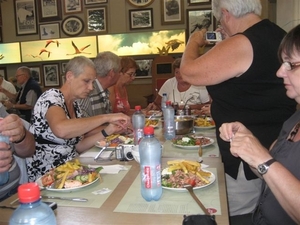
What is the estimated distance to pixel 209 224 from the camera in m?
0.83

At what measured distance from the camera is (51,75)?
23.3ft

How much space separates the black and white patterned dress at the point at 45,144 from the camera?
6.81 ft

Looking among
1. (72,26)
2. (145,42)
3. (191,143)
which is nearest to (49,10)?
(72,26)

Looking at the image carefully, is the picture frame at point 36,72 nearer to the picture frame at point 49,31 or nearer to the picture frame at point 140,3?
the picture frame at point 49,31

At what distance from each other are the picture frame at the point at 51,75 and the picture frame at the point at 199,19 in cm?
314

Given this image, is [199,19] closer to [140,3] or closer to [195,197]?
[140,3]

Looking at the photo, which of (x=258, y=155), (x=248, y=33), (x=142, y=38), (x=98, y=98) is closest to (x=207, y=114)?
(x=98, y=98)

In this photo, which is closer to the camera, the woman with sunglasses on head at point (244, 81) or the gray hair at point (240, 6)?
the woman with sunglasses on head at point (244, 81)

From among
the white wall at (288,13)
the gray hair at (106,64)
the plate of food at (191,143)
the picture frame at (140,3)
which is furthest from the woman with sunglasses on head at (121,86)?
the picture frame at (140,3)

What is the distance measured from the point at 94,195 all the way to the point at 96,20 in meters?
5.97

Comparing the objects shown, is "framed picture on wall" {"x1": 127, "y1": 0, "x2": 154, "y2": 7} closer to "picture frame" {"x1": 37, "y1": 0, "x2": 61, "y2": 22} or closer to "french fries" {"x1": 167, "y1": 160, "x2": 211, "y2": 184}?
"picture frame" {"x1": 37, "y1": 0, "x2": 61, "y2": 22}

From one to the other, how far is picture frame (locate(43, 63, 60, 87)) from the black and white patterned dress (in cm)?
521

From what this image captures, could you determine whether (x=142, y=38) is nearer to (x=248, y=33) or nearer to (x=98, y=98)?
(x=98, y=98)

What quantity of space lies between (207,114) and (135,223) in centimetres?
256
